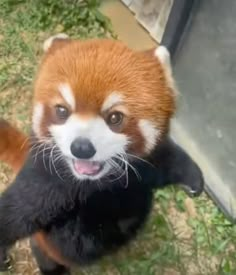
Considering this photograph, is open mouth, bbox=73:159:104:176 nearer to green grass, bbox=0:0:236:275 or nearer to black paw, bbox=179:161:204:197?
black paw, bbox=179:161:204:197

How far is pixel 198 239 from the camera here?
2465 millimetres

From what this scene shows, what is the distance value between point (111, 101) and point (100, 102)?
0.02 m

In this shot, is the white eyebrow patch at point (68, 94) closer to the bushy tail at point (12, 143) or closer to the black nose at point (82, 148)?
the black nose at point (82, 148)

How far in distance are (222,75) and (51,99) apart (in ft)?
3.41

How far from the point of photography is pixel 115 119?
156cm

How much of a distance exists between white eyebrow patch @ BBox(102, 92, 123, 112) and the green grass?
871mm

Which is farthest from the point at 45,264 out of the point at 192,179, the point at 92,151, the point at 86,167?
the point at 92,151

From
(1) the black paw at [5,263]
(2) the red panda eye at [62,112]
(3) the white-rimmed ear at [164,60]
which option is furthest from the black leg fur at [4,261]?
(3) the white-rimmed ear at [164,60]

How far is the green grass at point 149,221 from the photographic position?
2377 millimetres

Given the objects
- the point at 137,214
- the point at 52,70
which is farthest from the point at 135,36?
the point at 52,70

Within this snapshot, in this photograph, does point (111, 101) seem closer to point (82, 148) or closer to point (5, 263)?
point (82, 148)

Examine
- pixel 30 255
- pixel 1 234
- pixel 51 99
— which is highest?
pixel 51 99

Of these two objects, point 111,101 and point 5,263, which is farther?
point 5,263

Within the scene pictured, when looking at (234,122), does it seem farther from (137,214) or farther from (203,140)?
(137,214)
